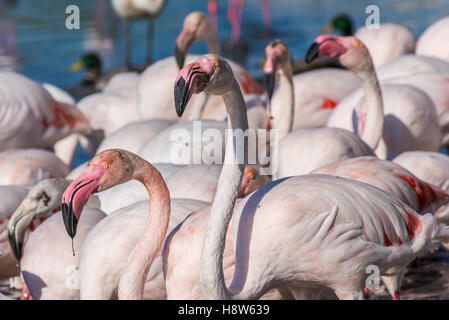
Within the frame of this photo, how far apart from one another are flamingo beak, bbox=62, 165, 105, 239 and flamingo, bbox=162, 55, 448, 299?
0.46m

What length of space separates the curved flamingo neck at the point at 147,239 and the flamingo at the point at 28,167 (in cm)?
235

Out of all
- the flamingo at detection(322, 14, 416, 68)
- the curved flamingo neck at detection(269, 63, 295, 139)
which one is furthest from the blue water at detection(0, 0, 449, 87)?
the curved flamingo neck at detection(269, 63, 295, 139)

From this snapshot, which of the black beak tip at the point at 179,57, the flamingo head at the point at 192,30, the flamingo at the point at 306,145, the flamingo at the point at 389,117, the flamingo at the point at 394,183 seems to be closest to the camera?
the flamingo at the point at 394,183

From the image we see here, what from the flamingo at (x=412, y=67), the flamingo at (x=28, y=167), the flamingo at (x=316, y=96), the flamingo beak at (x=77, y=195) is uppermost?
the flamingo beak at (x=77, y=195)

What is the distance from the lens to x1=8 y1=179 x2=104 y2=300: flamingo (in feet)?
15.1

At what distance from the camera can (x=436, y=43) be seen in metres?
8.23

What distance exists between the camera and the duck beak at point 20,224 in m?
4.78

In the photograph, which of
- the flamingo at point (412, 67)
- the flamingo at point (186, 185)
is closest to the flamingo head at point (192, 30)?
the flamingo at point (412, 67)

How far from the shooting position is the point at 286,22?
16234 mm

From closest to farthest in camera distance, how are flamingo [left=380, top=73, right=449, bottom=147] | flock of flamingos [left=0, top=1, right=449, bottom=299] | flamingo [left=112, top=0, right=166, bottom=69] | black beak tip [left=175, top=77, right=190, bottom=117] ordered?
black beak tip [left=175, top=77, right=190, bottom=117] → flock of flamingos [left=0, top=1, right=449, bottom=299] → flamingo [left=380, top=73, right=449, bottom=147] → flamingo [left=112, top=0, right=166, bottom=69]

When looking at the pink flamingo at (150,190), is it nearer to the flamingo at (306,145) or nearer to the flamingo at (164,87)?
the flamingo at (306,145)

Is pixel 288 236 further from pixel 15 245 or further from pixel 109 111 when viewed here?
pixel 109 111

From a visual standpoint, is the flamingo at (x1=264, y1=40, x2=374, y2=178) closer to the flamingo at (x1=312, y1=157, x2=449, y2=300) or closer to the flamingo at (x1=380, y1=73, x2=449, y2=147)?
the flamingo at (x1=312, y1=157, x2=449, y2=300)
